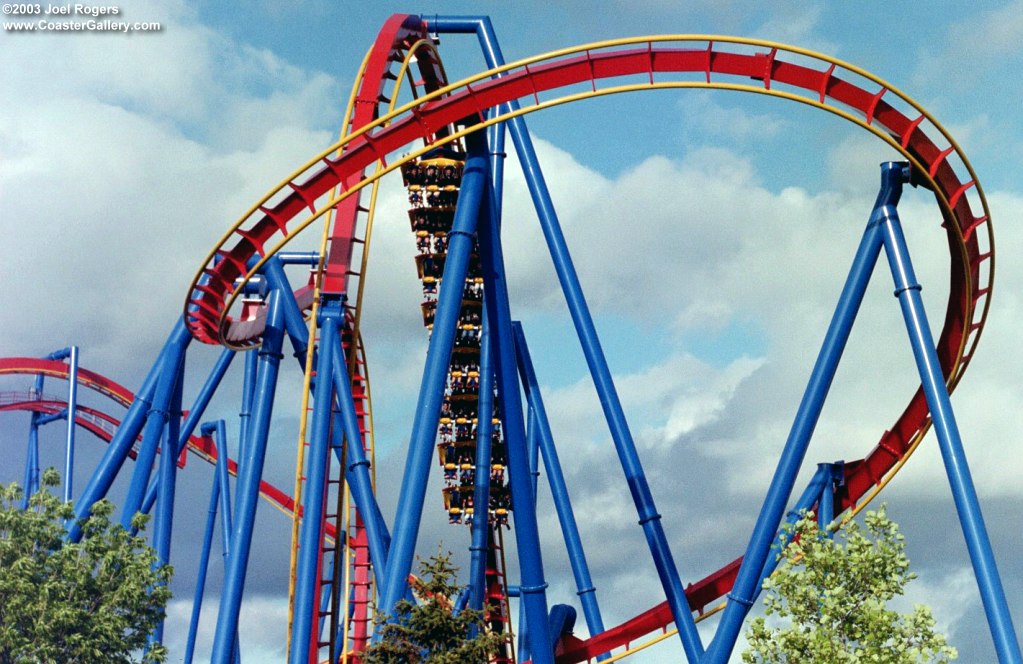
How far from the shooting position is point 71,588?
1933 centimetres

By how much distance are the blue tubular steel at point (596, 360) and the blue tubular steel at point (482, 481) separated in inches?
58.6

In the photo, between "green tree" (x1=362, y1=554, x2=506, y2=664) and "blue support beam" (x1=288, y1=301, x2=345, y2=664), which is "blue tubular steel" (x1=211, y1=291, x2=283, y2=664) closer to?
"blue support beam" (x1=288, y1=301, x2=345, y2=664)

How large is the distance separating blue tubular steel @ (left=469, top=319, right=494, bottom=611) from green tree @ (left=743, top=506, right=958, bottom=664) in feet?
22.4

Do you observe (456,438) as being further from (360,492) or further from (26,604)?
(26,604)

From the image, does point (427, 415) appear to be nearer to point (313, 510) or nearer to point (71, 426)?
point (313, 510)

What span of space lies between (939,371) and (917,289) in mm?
1105

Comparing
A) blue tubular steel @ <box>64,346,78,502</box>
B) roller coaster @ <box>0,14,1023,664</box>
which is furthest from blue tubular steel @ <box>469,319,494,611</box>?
blue tubular steel @ <box>64,346,78,502</box>

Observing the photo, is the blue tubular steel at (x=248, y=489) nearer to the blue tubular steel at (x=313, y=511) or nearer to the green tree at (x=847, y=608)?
the blue tubular steel at (x=313, y=511)

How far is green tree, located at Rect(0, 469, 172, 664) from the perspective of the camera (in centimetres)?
1870

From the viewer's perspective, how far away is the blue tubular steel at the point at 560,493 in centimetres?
2300

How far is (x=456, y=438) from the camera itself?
23656 mm

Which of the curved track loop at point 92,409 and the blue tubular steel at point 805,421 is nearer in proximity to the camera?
the blue tubular steel at point 805,421

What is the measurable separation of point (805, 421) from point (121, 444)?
408 inches

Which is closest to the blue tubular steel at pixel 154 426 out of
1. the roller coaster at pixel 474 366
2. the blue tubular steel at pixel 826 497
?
the roller coaster at pixel 474 366
